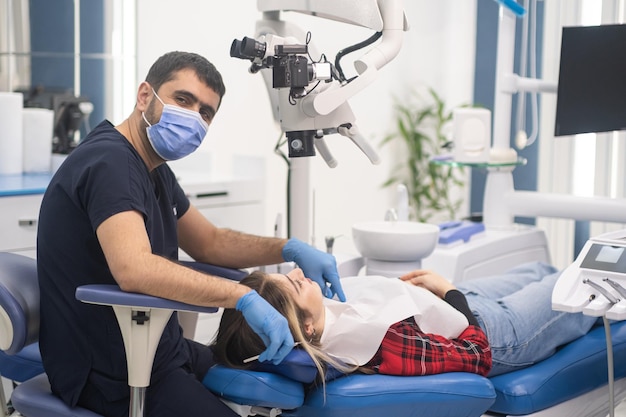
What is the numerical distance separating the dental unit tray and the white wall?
1829mm

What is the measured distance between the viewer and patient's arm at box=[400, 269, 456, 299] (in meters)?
2.25

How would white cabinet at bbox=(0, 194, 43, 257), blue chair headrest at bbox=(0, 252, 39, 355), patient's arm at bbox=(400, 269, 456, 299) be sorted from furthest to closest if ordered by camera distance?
white cabinet at bbox=(0, 194, 43, 257) < patient's arm at bbox=(400, 269, 456, 299) < blue chair headrest at bbox=(0, 252, 39, 355)

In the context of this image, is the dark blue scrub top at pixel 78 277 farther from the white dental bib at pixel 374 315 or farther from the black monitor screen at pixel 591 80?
the black monitor screen at pixel 591 80

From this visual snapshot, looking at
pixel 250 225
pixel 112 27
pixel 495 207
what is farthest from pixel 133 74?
pixel 495 207

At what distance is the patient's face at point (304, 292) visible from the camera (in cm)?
193

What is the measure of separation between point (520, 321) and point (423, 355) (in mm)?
473

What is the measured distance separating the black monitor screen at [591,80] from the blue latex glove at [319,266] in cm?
88

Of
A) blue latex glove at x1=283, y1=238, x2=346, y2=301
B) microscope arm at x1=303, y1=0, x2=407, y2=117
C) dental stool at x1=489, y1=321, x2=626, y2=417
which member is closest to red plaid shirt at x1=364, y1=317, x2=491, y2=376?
dental stool at x1=489, y1=321, x2=626, y2=417

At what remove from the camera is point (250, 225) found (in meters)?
3.78

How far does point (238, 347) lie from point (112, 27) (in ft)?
7.58

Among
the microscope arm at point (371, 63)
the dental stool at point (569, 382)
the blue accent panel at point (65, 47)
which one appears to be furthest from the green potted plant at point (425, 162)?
the microscope arm at point (371, 63)

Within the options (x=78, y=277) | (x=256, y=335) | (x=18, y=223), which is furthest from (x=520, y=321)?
(x=18, y=223)

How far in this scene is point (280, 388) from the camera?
5.62 ft

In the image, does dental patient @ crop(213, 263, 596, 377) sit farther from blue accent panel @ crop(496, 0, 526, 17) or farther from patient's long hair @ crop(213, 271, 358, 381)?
blue accent panel @ crop(496, 0, 526, 17)
